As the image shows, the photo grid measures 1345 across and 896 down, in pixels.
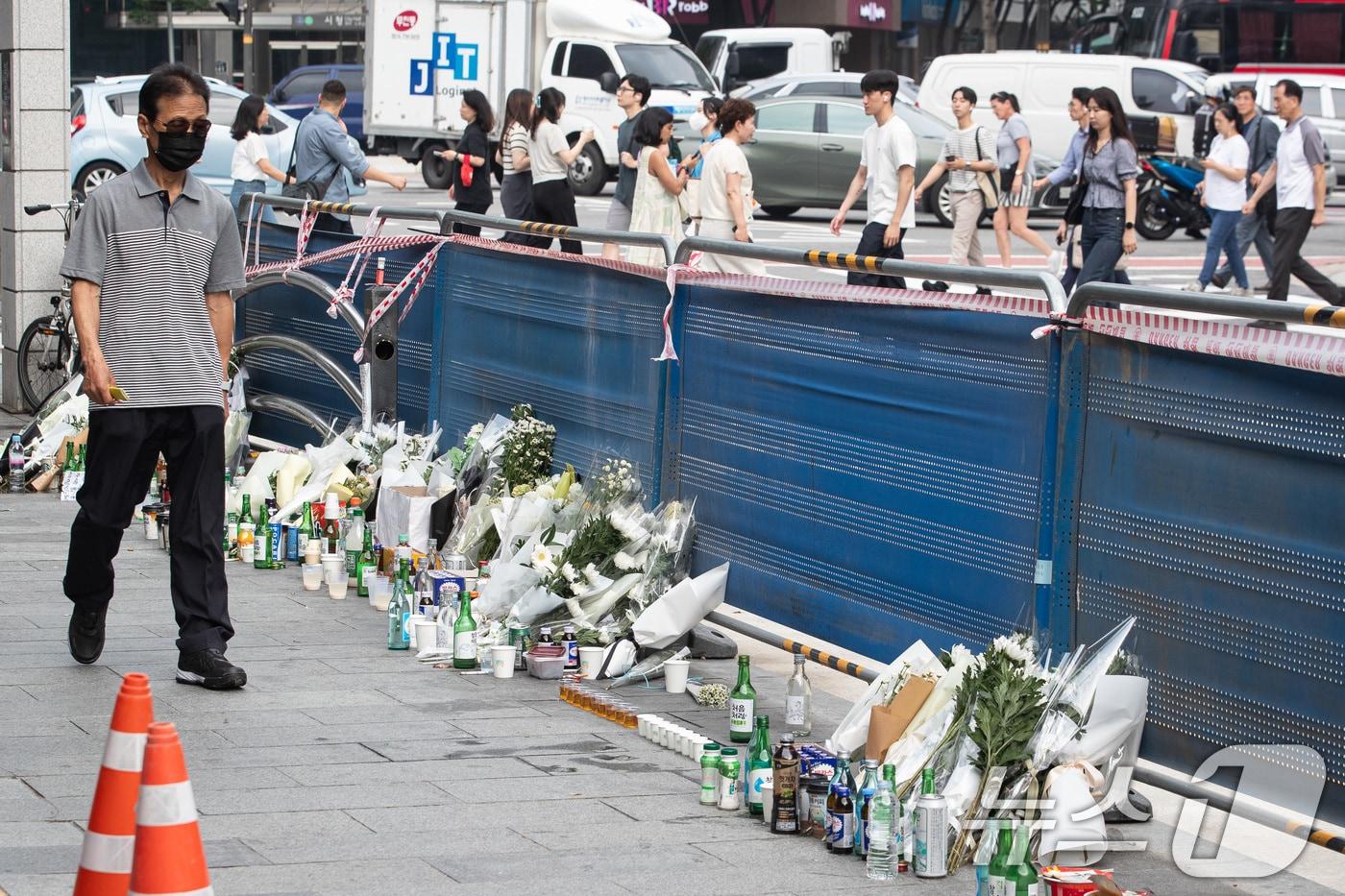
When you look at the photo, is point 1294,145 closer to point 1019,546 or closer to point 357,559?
point 357,559

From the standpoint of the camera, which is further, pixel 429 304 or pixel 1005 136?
pixel 1005 136

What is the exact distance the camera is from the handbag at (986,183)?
17.3 m

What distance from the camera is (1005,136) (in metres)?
20.0

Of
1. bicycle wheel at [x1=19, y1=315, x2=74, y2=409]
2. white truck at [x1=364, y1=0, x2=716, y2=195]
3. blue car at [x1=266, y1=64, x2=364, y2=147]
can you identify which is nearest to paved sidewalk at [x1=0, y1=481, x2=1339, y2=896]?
bicycle wheel at [x1=19, y1=315, x2=74, y2=409]

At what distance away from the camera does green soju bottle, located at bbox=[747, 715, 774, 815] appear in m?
5.55

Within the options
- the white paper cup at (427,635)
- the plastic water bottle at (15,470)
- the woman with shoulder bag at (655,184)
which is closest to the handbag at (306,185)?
the woman with shoulder bag at (655,184)

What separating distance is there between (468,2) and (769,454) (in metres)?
24.8

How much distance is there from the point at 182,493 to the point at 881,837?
115 inches

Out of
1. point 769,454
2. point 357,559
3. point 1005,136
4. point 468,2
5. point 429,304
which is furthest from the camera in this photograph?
point 468,2

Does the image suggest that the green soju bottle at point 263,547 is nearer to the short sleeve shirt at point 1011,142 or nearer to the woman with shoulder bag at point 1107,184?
the woman with shoulder bag at point 1107,184

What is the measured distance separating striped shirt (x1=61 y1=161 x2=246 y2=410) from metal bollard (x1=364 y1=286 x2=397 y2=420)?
330 centimetres

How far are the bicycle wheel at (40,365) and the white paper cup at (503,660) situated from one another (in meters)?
6.64

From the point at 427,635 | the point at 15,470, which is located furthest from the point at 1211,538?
the point at 15,470

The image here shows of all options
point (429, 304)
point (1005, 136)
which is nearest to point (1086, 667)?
point (429, 304)
